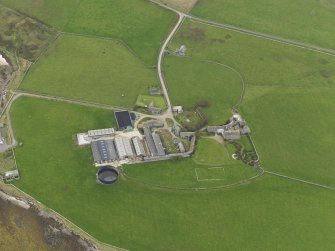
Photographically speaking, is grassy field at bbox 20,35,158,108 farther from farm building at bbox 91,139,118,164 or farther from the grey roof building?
farm building at bbox 91,139,118,164

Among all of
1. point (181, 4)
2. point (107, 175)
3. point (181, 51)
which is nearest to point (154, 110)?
point (107, 175)

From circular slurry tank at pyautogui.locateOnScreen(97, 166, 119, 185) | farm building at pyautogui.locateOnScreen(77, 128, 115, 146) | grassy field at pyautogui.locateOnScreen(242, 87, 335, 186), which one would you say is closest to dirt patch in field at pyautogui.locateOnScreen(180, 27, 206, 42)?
grassy field at pyautogui.locateOnScreen(242, 87, 335, 186)

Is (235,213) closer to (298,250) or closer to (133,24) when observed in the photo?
(298,250)

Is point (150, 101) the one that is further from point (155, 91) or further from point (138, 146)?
point (138, 146)

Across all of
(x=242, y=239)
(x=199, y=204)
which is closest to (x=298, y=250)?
(x=242, y=239)

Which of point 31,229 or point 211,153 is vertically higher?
point 211,153
